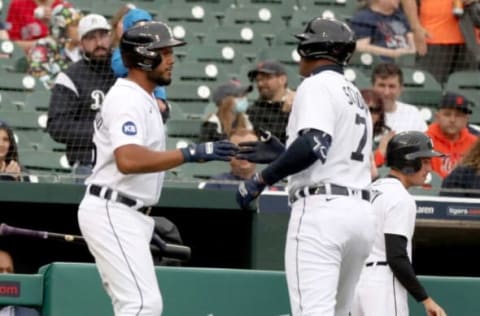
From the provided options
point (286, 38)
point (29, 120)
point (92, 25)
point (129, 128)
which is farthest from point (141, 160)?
point (286, 38)

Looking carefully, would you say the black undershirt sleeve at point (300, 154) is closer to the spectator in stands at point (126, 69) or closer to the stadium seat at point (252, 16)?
the spectator in stands at point (126, 69)

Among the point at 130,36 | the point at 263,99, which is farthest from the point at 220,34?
the point at 130,36

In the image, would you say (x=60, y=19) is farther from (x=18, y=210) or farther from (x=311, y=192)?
(x=311, y=192)

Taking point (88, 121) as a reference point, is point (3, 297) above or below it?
below

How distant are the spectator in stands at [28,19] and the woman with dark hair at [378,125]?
3133 mm

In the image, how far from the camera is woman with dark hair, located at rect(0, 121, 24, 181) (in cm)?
841

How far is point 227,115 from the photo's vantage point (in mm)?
9570

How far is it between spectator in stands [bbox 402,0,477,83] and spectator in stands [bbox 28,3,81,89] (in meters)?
2.57

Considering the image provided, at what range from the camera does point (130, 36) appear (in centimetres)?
641

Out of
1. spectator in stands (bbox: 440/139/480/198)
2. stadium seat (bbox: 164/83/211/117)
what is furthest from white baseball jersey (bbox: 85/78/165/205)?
stadium seat (bbox: 164/83/211/117)

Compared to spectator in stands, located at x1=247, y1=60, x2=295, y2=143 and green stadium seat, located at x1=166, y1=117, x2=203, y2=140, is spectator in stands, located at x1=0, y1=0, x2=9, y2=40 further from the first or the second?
spectator in stands, located at x1=247, y1=60, x2=295, y2=143

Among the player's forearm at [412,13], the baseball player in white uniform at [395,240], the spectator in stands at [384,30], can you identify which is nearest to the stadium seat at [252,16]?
the spectator in stands at [384,30]

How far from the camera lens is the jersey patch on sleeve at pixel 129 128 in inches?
241

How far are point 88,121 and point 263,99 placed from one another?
1.36 meters
